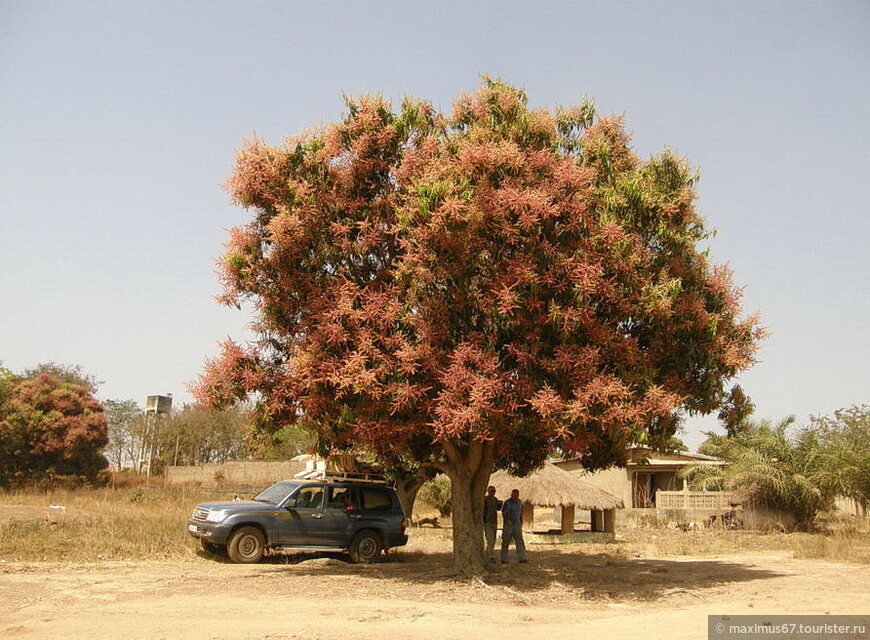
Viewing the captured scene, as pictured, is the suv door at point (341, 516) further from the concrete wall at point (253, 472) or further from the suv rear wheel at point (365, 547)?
the concrete wall at point (253, 472)

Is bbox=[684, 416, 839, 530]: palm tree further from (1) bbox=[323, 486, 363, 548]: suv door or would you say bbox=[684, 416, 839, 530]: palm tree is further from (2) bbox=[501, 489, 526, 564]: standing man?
(1) bbox=[323, 486, 363, 548]: suv door

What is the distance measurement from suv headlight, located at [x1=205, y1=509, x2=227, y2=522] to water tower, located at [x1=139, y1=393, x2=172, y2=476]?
51.8 metres

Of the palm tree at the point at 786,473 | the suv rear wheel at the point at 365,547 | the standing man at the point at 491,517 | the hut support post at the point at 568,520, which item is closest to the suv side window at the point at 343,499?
the suv rear wheel at the point at 365,547

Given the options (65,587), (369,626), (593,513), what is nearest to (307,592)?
(369,626)

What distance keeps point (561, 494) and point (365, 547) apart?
434 inches

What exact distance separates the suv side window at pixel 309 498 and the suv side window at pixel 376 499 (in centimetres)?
121

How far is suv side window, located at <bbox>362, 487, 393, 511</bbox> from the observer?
1970 centimetres

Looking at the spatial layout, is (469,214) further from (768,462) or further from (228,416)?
(228,416)

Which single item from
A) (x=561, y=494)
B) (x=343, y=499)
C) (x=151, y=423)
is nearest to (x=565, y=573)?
(x=343, y=499)

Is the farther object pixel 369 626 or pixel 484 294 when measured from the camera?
pixel 484 294

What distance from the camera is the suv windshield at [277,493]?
1881cm

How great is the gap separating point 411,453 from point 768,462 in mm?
20253

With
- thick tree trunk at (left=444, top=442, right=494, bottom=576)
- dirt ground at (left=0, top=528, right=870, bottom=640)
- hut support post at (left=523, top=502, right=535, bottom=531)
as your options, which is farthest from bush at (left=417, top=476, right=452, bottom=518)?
thick tree trunk at (left=444, top=442, right=494, bottom=576)

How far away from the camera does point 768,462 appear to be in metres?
30.9
